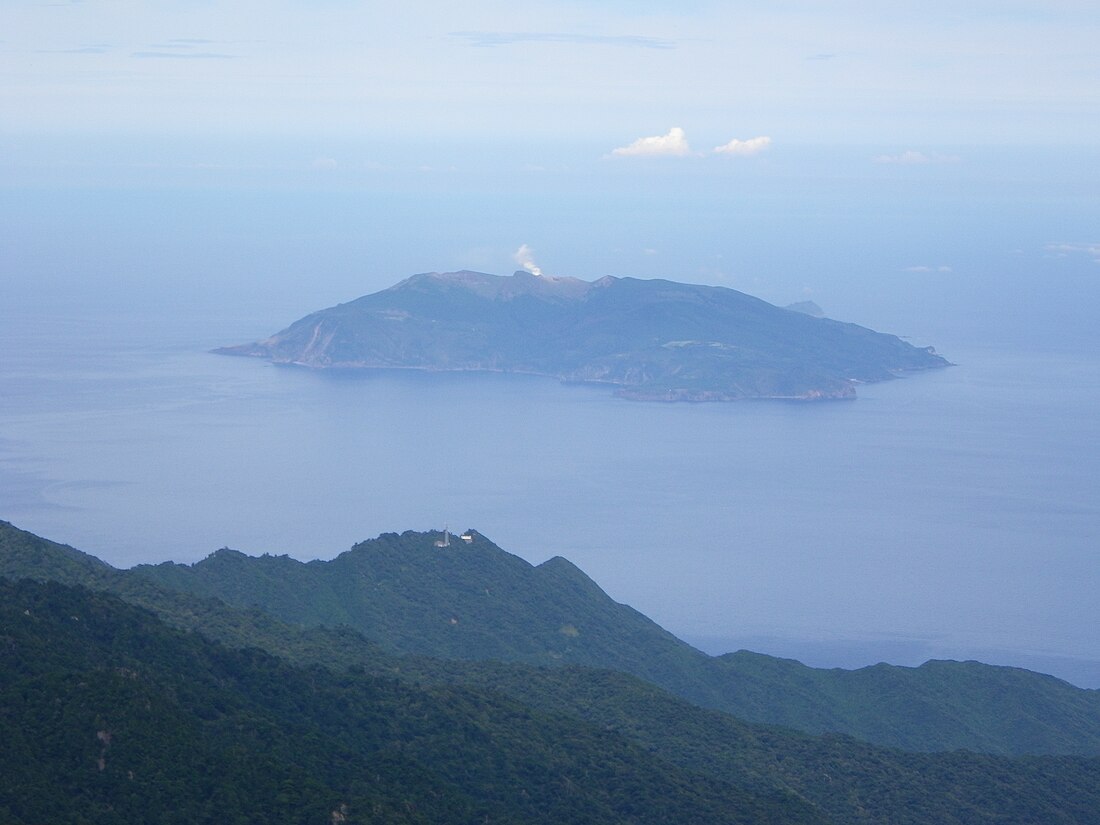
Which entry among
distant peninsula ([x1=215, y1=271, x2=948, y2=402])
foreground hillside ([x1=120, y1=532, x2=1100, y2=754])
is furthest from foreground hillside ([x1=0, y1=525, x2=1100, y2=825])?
distant peninsula ([x1=215, y1=271, x2=948, y2=402])

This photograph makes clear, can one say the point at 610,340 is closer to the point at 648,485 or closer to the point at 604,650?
the point at 648,485

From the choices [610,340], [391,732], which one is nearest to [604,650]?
[391,732]

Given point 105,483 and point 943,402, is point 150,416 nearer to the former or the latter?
point 105,483

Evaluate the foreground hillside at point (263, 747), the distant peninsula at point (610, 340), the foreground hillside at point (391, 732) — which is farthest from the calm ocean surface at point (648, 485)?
the foreground hillside at point (263, 747)

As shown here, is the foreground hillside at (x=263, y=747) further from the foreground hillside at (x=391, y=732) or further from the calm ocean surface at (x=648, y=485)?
the calm ocean surface at (x=648, y=485)

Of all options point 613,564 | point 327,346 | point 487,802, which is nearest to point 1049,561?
point 613,564

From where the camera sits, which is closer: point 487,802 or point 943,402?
point 487,802
